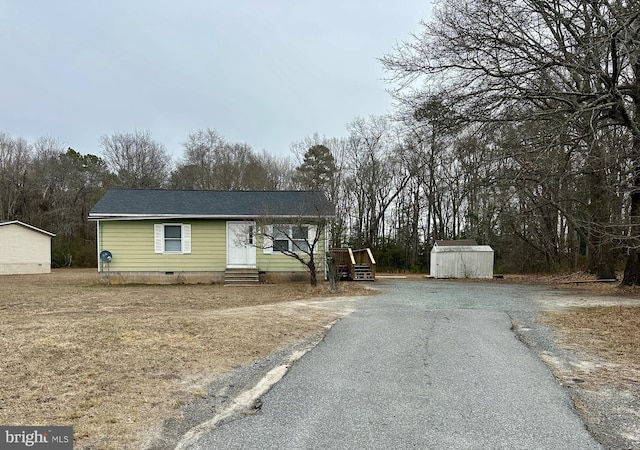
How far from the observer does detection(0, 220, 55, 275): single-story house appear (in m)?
25.3

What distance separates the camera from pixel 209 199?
18.3 meters

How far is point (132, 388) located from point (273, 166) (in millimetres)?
33444

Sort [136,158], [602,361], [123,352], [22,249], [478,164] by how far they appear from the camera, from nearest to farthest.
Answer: [123,352], [602,361], [478,164], [22,249], [136,158]

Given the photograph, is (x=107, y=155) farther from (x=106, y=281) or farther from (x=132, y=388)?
(x=132, y=388)

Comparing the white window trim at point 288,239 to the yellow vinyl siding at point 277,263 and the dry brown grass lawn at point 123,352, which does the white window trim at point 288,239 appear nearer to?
the yellow vinyl siding at point 277,263

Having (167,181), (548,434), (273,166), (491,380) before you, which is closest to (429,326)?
(491,380)

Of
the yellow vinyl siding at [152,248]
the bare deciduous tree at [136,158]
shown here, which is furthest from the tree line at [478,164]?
the yellow vinyl siding at [152,248]

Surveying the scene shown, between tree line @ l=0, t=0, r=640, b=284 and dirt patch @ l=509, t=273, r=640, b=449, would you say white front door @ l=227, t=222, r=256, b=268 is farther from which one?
dirt patch @ l=509, t=273, r=640, b=449

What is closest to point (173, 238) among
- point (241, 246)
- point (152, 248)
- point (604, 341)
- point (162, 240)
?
point (162, 240)

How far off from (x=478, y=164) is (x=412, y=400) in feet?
42.2

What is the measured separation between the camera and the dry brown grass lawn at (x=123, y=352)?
3672 millimetres

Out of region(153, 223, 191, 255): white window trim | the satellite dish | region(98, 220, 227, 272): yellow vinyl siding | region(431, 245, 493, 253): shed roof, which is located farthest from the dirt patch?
the satellite dish

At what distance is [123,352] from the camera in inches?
222

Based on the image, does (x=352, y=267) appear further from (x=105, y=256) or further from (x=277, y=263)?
(x=105, y=256)
